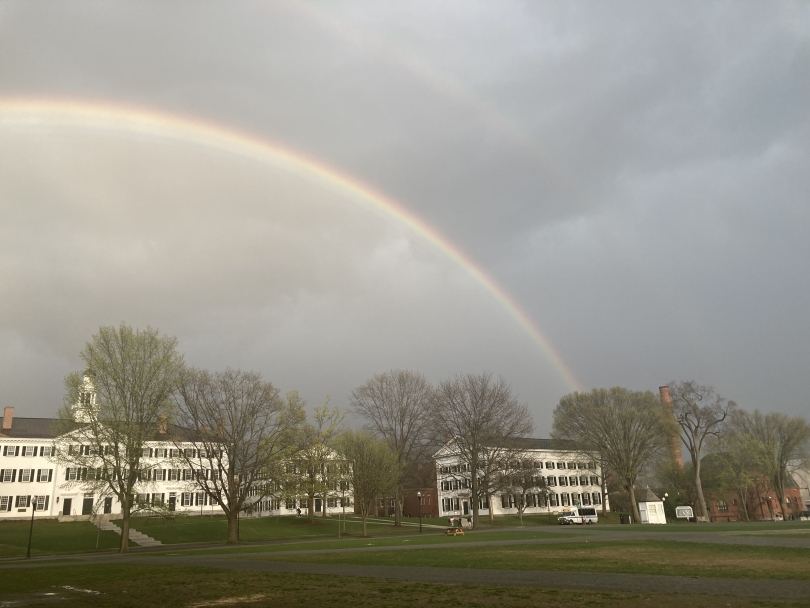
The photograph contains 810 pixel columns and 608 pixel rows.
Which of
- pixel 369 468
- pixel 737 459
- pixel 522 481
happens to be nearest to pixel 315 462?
pixel 369 468

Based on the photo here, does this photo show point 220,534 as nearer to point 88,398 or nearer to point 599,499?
point 88,398

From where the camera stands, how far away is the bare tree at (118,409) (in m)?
40.3

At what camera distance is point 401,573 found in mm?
18812

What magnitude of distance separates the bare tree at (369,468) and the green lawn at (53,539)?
20605 millimetres

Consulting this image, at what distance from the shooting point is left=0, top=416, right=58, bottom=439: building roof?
7444 centimetres

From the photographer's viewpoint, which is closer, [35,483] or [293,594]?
[293,594]

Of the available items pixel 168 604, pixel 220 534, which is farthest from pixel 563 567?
pixel 220 534

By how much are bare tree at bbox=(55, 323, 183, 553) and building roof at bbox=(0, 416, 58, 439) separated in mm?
38466

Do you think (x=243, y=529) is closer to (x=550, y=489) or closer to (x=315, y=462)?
(x=315, y=462)

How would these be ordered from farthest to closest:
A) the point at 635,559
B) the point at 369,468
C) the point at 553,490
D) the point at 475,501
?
the point at 553,490, the point at 475,501, the point at 369,468, the point at 635,559

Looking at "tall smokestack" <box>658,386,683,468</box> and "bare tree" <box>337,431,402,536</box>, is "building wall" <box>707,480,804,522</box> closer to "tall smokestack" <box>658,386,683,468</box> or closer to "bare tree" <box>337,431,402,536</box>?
"tall smokestack" <box>658,386,683,468</box>

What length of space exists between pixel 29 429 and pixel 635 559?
7951cm

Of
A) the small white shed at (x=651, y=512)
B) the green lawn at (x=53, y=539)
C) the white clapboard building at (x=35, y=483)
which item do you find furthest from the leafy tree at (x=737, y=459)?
→ the green lawn at (x=53, y=539)

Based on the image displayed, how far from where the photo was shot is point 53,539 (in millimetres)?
49094
